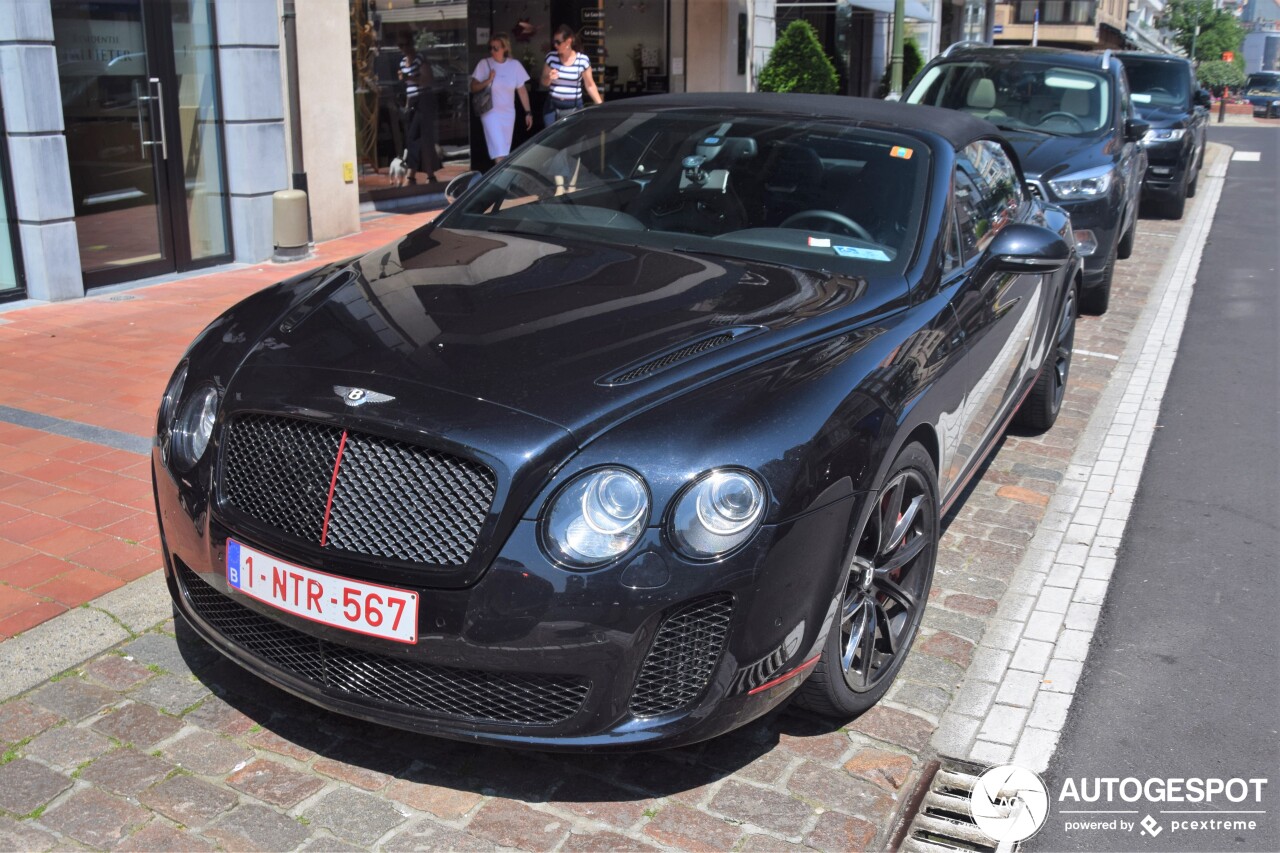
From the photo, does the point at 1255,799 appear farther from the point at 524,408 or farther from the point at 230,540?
the point at 230,540

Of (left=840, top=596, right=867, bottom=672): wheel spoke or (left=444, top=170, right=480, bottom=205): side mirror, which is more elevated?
(left=444, top=170, right=480, bottom=205): side mirror

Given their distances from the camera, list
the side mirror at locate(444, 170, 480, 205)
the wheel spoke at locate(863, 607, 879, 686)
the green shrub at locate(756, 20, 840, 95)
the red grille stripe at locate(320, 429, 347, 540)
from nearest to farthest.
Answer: the red grille stripe at locate(320, 429, 347, 540) < the wheel spoke at locate(863, 607, 879, 686) < the side mirror at locate(444, 170, 480, 205) < the green shrub at locate(756, 20, 840, 95)

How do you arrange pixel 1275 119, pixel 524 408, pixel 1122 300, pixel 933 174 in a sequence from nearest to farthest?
pixel 524 408
pixel 933 174
pixel 1122 300
pixel 1275 119

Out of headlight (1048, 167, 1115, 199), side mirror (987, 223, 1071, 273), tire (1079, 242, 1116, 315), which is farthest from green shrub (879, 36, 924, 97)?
side mirror (987, 223, 1071, 273)

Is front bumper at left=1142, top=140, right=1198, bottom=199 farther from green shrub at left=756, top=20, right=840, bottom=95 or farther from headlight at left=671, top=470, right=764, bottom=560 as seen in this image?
headlight at left=671, top=470, right=764, bottom=560

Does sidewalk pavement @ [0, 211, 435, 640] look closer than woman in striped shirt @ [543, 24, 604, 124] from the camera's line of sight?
Yes

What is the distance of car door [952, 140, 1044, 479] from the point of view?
4148 mm

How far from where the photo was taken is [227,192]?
9586 mm

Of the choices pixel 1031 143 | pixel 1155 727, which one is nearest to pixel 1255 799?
pixel 1155 727

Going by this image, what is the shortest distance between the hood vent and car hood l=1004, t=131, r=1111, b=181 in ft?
20.2

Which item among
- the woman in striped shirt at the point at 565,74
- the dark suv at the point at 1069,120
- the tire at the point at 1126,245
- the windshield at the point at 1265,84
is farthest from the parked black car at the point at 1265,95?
the woman in striped shirt at the point at 565,74

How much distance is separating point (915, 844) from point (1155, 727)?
101 cm

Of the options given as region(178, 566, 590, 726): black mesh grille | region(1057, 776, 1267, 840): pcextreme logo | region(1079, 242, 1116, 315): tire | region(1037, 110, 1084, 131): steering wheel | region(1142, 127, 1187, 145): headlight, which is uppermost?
region(1037, 110, 1084, 131): steering wheel

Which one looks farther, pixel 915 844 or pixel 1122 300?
pixel 1122 300
